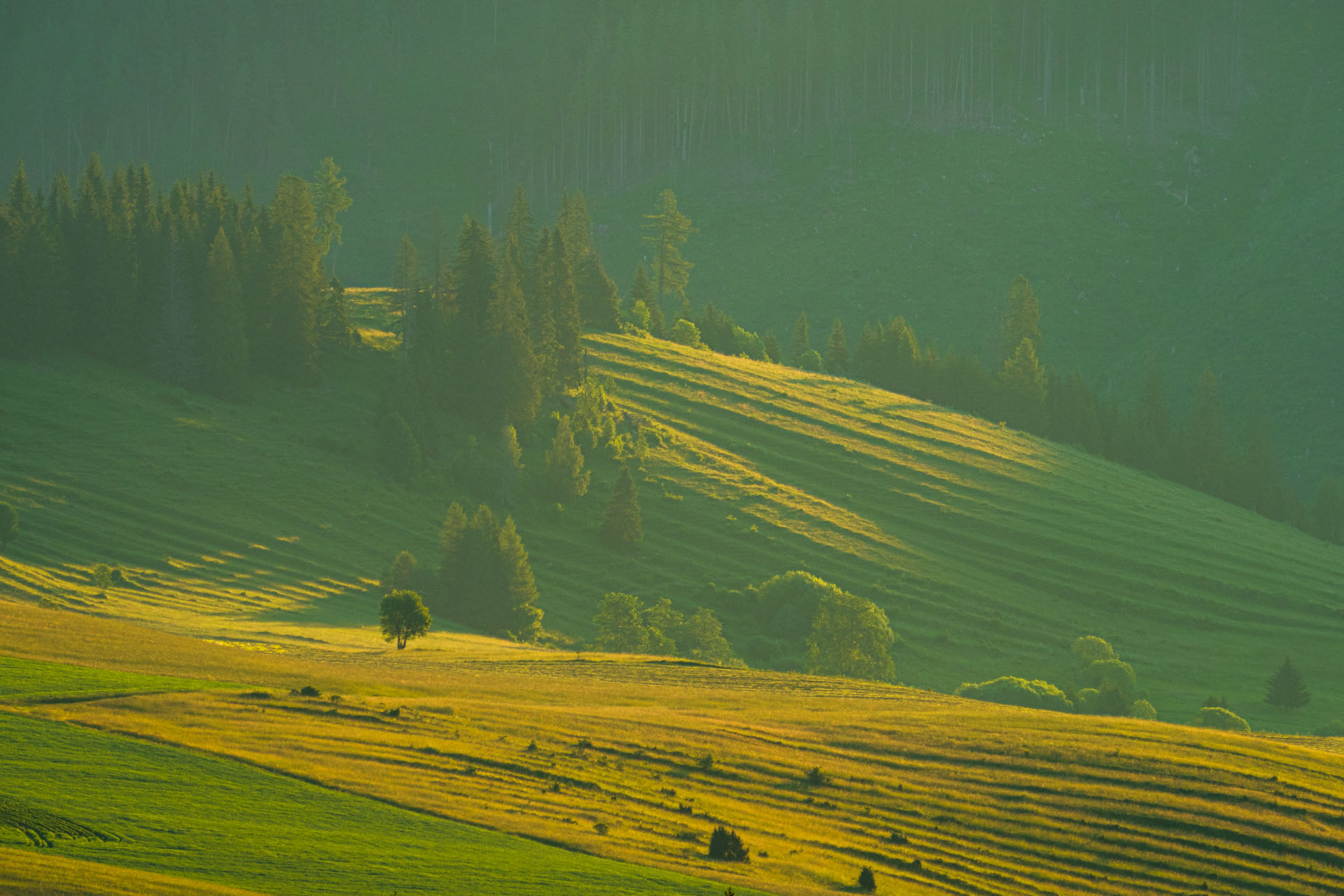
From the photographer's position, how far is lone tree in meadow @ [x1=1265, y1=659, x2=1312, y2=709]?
3265 inches

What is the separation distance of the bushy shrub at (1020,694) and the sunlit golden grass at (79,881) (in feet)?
188

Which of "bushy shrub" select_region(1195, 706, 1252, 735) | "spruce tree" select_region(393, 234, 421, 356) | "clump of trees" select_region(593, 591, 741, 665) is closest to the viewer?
"bushy shrub" select_region(1195, 706, 1252, 735)

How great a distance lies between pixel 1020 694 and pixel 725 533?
34958 millimetres

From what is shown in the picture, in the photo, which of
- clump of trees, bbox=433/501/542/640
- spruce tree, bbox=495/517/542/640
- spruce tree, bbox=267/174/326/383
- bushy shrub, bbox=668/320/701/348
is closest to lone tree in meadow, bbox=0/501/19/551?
clump of trees, bbox=433/501/542/640

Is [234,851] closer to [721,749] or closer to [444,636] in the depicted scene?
[721,749]

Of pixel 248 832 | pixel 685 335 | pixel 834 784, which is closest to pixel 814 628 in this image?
pixel 834 784

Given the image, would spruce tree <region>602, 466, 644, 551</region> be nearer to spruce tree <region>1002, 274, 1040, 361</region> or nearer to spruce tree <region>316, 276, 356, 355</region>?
spruce tree <region>316, 276, 356, 355</region>

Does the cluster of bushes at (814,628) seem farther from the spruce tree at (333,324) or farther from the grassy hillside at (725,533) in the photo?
the spruce tree at (333,324)

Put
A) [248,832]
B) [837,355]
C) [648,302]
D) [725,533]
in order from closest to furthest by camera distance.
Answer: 1. [248,832]
2. [725,533]
3. [648,302]
4. [837,355]

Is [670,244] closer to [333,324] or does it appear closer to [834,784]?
[333,324]

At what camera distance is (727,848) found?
29.2m

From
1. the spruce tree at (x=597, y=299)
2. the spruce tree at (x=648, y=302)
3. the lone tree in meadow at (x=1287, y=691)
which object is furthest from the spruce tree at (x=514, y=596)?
the spruce tree at (x=648, y=302)

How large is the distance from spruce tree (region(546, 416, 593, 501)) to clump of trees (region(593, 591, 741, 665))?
23.4 metres

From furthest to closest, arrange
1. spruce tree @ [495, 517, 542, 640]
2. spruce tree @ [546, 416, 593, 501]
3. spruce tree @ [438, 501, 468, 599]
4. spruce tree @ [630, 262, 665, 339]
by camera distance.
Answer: spruce tree @ [630, 262, 665, 339] → spruce tree @ [546, 416, 593, 501] → spruce tree @ [438, 501, 468, 599] → spruce tree @ [495, 517, 542, 640]
